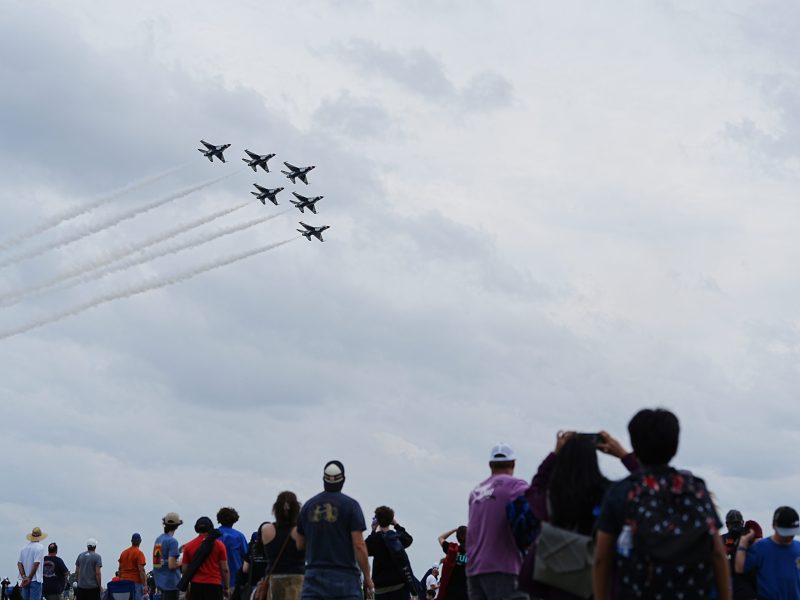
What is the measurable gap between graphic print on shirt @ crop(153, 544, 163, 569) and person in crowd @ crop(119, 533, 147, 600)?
2.34m

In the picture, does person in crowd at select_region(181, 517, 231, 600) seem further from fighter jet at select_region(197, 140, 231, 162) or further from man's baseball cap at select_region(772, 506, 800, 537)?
fighter jet at select_region(197, 140, 231, 162)

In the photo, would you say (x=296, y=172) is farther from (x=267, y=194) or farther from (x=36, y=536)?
(x=36, y=536)

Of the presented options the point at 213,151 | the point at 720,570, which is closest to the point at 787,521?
the point at 720,570

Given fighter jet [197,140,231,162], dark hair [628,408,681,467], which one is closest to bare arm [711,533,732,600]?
dark hair [628,408,681,467]

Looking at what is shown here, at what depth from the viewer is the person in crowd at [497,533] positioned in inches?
377

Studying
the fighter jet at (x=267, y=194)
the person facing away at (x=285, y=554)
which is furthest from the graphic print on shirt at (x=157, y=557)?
the fighter jet at (x=267, y=194)

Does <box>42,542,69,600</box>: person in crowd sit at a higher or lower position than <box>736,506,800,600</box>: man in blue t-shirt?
higher

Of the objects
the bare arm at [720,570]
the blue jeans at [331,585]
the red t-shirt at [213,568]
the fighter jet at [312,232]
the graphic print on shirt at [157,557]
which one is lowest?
the bare arm at [720,570]

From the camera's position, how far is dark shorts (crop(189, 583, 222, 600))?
1625 cm

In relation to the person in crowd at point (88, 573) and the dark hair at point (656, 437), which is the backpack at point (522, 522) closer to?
the dark hair at point (656, 437)

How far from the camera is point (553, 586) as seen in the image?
7406 millimetres

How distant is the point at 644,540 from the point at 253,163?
64.2 metres

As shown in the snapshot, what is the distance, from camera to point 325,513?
1156cm

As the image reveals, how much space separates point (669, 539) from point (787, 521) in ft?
17.2
